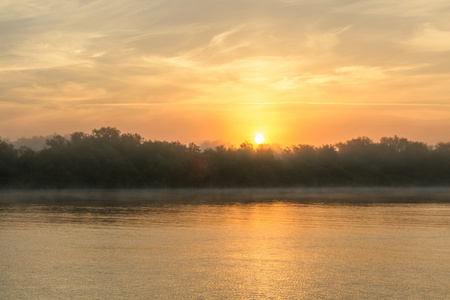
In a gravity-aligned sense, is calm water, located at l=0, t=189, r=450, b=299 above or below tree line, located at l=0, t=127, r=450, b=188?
below

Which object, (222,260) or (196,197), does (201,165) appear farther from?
(222,260)

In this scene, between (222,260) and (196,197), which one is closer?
(222,260)

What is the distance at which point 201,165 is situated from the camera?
120062 mm

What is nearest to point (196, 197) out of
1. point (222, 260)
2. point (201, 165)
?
point (201, 165)

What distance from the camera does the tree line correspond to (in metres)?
105

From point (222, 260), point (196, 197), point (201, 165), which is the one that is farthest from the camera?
point (201, 165)

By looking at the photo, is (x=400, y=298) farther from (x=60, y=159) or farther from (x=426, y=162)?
(x=426, y=162)

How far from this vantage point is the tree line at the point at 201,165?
10525 cm

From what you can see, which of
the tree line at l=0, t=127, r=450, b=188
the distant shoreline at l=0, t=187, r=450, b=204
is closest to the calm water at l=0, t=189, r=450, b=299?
the distant shoreline at l=0, t=187, r=450, b=204

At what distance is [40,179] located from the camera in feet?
338

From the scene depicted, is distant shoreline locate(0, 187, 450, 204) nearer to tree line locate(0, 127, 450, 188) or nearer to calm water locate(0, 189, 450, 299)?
tree line locate(0, 127, 450, 188)

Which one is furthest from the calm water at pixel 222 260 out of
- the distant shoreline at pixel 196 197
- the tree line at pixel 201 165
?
the tree line at pixel 201 165

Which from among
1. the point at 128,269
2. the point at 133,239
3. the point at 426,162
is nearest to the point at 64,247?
the point at 133,239

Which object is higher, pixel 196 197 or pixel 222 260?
pixel 196 197
